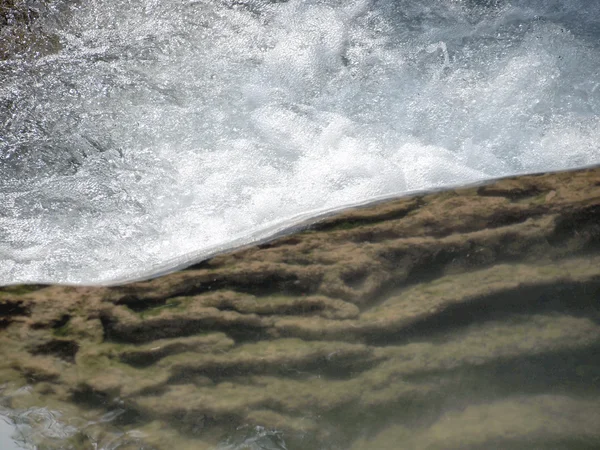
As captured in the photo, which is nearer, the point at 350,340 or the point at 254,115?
the point at 350,340

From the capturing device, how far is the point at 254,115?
2625 mm

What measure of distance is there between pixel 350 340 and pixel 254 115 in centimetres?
118

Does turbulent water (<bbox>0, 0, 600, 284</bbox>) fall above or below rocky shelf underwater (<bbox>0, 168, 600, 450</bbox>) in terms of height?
above

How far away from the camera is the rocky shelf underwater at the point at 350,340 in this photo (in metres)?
1.65

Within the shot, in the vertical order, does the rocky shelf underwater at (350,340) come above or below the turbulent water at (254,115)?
below

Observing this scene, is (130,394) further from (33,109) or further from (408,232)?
(33,109)

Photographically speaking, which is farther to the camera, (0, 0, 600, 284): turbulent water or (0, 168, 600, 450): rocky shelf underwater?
(0, 0, 600, 284): turbulent water

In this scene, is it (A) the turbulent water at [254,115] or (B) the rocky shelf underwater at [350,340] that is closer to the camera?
(B) the rocky shelf underwater at [350,340]

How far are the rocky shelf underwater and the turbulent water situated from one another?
168mm

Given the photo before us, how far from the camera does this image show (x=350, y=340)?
1.83m

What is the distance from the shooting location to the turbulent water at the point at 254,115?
2217 millimetres

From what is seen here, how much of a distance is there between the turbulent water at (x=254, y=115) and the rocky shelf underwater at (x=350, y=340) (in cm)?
17

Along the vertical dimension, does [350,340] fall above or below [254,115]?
below

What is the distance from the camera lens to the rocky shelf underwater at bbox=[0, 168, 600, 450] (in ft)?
5.42
